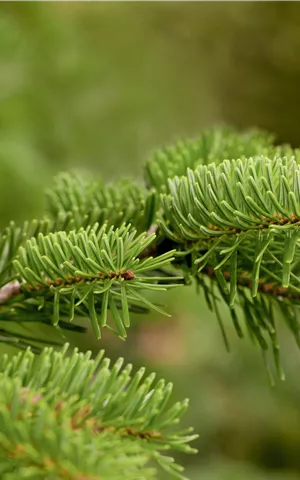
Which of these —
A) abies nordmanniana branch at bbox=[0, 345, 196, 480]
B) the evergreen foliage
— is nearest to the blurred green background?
the evergreen foliage

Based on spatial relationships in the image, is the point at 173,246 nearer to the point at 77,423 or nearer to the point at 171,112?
the point at 77,423

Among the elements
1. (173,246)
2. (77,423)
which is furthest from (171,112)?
(77,423)

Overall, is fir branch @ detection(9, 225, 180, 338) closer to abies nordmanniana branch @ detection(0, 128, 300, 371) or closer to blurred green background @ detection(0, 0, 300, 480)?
abies nordmanniana branch @ detection(0, 128, 300, 371)

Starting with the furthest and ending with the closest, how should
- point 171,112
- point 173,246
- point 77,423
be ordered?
point 171,112 < point 173,246 < point 77,423

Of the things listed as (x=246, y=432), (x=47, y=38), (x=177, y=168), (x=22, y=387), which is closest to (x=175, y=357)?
(x=246, y=432)

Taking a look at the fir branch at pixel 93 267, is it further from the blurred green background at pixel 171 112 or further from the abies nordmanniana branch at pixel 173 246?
the blurred green background at pixel 171 112

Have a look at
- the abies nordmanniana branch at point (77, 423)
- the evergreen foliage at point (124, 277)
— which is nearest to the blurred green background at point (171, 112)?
the evergreen foliage at point (124, 277)

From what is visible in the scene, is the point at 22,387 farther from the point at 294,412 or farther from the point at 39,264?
the point at 294,412
